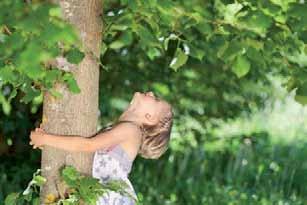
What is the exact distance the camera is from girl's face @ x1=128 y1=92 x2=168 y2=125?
9.59 feet

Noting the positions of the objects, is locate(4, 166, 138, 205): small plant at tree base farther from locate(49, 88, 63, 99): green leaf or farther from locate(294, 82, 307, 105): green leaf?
locate(294, 82, 307, 105): green leaf

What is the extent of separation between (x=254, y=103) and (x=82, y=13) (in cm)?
367

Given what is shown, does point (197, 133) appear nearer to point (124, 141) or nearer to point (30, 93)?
point (124, 141)

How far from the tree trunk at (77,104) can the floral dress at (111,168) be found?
0.08m

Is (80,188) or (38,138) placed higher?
(38,138)

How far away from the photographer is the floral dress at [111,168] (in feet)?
9.28

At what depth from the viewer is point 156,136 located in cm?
298

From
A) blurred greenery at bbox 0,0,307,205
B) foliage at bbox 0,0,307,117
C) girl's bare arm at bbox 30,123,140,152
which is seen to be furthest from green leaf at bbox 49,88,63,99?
blurred greenery at bbox 0,0,307,205

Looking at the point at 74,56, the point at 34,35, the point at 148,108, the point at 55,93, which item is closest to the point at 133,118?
the point at 148,108

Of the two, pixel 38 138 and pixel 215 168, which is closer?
pixel 38 138

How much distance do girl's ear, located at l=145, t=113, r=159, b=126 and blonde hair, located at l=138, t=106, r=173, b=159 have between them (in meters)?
0.01

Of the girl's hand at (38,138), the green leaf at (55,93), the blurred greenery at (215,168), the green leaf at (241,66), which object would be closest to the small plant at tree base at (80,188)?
the girl's hand at (38,138)

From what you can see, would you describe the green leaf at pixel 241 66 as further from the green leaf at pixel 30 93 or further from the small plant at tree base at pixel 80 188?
the green leaf at pixel 30 93

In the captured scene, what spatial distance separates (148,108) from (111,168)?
10.1 inches
